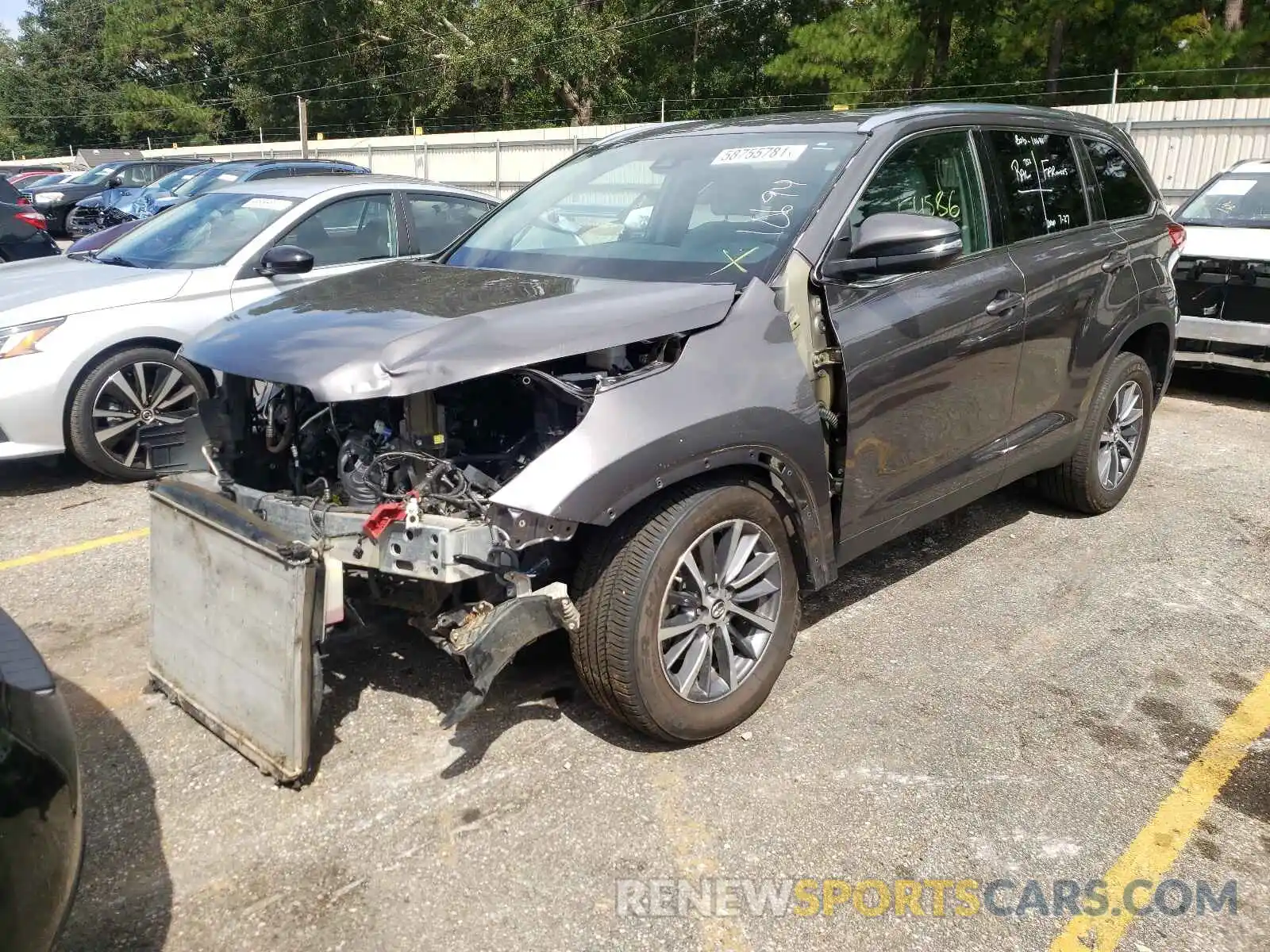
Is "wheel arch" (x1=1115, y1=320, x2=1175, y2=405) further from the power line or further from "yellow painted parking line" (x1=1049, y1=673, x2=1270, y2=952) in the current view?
the power line

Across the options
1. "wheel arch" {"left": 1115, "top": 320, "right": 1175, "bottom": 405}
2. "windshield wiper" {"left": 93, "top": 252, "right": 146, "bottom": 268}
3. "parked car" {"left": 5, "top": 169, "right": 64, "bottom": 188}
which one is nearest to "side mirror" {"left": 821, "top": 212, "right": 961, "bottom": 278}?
"wheel arch" {"left": 1115, "top": 320, "right": 1175, "bottom": 405}

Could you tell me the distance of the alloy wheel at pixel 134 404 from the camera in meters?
5.59

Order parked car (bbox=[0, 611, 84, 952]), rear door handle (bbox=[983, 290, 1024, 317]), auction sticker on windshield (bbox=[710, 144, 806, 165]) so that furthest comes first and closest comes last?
rear door handle (bbox=[983, 290, 1024, 317]) → auction sticker on windshield (bbox=[710, 144, 806, 165]) → parked car (bbox=[0, 611, 84, 952])

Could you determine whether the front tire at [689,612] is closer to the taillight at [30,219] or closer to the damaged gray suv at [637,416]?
the damaged gray suv at [637,416]

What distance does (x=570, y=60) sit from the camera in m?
37.5

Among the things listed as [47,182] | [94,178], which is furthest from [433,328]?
[47,182]

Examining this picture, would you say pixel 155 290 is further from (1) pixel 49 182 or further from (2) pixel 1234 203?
(1) pixel 49 182

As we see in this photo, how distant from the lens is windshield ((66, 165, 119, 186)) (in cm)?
2269

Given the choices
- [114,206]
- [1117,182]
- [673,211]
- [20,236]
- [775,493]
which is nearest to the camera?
[775,493]

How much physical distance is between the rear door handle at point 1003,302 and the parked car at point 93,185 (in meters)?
20.5

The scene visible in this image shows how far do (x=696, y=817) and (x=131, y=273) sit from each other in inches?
195

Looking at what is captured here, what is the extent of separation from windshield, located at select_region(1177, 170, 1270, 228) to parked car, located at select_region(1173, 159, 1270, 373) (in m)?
0.03

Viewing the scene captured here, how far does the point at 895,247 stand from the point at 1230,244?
19.1 ft

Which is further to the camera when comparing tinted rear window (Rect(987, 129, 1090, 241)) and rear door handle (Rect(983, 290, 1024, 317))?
tinted rear window (Rect(987, 129, 1090, 241))
